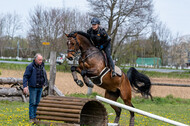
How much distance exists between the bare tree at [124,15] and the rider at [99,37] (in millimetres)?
10264

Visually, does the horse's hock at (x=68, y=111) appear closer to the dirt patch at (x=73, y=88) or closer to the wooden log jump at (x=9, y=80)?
the wooden log jump at (x=9, y=80)

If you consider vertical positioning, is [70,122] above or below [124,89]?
below

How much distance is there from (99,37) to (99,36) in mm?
32

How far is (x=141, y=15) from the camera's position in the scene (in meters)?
16.8

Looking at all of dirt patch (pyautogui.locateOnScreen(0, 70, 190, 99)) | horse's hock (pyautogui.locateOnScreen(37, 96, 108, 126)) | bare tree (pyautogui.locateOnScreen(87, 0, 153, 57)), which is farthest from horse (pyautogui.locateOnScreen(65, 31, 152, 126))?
bare tree (pyautogui.locateOnScreen(87, 0, 153, 57))

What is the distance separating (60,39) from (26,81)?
15.1 meters

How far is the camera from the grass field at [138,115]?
21.3ft

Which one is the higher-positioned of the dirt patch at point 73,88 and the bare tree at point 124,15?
the bare tree at point 124,15

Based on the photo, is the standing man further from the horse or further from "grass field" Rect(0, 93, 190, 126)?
the horse

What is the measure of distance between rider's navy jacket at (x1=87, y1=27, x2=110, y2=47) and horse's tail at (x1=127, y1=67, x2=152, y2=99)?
2.84 m

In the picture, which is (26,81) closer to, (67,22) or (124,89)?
(124,89)

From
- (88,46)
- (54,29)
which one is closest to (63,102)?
(88,46)

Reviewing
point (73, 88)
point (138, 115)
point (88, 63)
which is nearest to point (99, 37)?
point (88, 63)

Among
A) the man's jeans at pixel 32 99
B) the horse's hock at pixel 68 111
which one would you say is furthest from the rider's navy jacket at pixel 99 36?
the man's jeans at pixel 32 99
